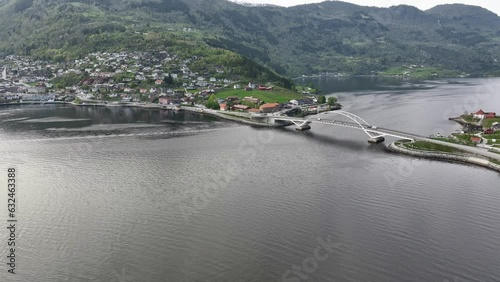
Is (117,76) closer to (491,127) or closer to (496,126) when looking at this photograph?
(491,127)

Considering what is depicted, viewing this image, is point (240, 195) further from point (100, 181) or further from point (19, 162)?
point (19, 162)

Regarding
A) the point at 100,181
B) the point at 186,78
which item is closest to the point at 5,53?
the point at 186,78

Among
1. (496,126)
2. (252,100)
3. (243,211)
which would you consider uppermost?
(252,100)

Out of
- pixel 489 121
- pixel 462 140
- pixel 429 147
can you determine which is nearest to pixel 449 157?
pixel 429 147

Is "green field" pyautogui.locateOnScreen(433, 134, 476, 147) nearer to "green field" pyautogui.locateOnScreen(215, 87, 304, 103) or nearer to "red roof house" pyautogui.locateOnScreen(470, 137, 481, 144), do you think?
"red roof house" pyautogui.locateOnScreen(470, 137, 481, 144)

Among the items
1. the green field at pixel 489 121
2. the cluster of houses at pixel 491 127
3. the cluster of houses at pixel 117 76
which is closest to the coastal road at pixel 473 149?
the cluster of houses at pixel 491 127

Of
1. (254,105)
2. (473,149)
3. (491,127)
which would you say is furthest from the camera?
(254,105)

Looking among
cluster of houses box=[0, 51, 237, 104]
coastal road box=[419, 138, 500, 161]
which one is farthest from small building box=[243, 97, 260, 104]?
coastal road box=[419, 138, 500, 161]

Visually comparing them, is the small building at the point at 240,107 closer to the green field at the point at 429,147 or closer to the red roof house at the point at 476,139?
the green field at the point at 429,147
